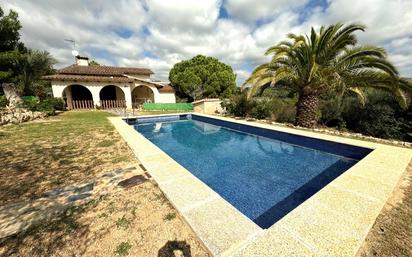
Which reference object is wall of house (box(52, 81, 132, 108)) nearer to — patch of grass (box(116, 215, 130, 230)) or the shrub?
the shrub

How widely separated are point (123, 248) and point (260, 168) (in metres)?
4.86

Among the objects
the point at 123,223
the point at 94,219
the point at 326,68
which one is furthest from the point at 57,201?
the point at 326,68

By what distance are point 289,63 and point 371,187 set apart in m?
8.33

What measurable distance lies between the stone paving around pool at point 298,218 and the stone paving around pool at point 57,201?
75cm

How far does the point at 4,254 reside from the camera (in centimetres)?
216

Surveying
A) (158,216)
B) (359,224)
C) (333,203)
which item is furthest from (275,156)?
(158,216)

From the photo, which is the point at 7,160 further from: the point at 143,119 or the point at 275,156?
the point at 143,119

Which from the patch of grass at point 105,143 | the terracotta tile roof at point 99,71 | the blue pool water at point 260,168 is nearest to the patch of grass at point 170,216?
the blue pool water at point 260,168

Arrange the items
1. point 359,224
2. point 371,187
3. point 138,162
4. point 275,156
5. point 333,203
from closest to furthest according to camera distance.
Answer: point 359,224 < point 333,203 < point 371,187 < point 138,162 < point 275,156

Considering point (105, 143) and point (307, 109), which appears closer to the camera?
point (105, 143)

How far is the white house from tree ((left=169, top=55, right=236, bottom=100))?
9.06 ft

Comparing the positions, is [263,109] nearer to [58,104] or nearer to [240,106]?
[240,106]

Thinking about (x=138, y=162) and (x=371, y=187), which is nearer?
(x=371, y=187)

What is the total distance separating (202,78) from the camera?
29.0 m
